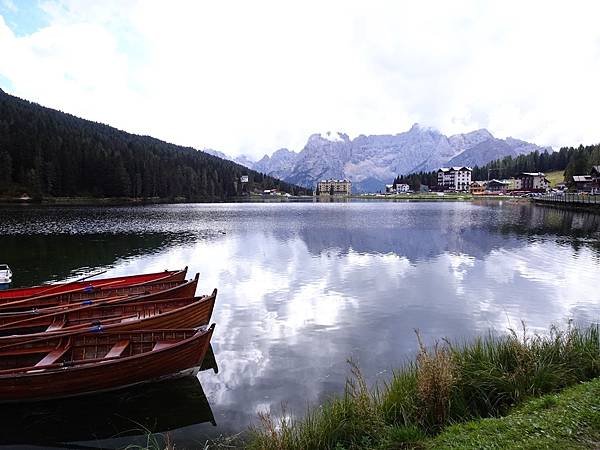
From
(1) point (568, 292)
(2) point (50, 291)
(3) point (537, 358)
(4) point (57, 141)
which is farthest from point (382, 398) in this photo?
(4) point (57, 141)

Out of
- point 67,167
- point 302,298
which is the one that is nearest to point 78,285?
point 302,298

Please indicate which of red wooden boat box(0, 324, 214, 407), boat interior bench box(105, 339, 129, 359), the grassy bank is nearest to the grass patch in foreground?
the grassy bank

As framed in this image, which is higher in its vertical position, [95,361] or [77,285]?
[77,285]

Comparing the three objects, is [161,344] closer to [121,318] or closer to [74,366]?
[74,366]

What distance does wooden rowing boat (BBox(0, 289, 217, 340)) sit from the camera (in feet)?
48.9

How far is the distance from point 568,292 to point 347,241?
2600 centimetres

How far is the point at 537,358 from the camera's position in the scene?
10516 millimetres

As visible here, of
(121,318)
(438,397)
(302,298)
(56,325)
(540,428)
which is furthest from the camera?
(302,298)

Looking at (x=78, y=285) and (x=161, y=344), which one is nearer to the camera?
(x=161, y=344)

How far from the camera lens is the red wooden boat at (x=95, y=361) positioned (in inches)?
457

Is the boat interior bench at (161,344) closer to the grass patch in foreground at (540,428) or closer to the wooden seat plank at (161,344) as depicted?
the wooden seat plank at (161,344)

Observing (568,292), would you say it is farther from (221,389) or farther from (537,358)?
(221,389)

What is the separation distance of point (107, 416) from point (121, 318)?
499 cm

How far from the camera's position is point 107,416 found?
11.6m
